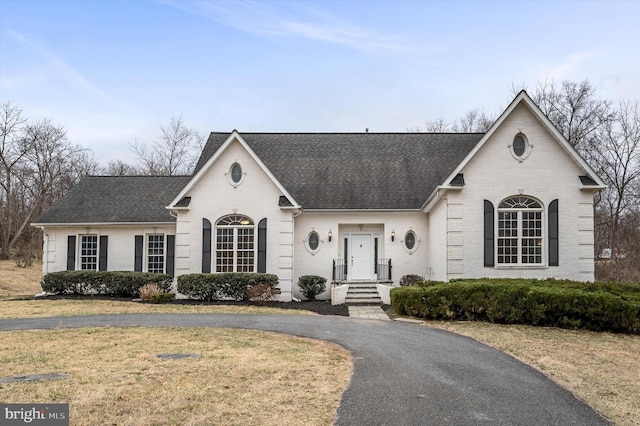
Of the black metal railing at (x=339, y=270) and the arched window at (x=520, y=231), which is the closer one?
the arched window at (x=520, y=231)

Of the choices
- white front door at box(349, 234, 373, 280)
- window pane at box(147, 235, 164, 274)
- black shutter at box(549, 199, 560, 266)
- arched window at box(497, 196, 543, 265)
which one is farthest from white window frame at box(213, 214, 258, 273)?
black shutter at box(549, 199, 560, 266)

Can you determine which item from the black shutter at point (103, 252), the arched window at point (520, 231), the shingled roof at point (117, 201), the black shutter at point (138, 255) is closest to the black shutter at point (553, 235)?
the arched window at point (520, 231)

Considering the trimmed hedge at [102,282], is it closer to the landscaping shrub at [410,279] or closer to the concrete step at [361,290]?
the concrete step at [361,290]

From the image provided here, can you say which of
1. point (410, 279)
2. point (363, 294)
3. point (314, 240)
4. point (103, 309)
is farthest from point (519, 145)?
point (103, 309)

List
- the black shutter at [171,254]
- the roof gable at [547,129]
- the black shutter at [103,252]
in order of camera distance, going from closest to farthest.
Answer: the roof gable at [547,129], the black shutter at [171,254], the black shutter at [103,252]

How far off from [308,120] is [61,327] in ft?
289

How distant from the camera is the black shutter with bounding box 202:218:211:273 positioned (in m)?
19.8

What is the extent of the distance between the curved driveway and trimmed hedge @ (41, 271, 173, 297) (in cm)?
752

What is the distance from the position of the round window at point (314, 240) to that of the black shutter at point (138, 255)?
7528 millimetres

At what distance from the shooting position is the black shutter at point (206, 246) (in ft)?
65.0

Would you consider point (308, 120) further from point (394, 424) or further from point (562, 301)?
point (394, 424)

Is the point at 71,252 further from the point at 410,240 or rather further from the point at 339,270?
the point at 410,240

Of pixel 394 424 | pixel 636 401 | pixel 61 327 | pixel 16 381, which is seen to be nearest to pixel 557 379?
pixel 636 401
